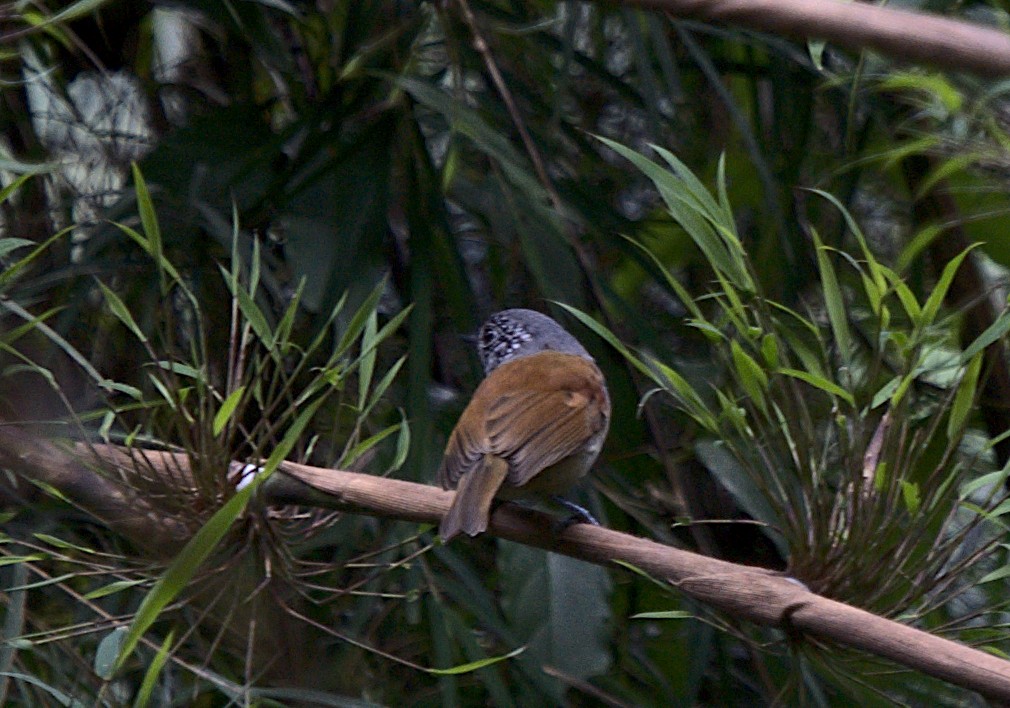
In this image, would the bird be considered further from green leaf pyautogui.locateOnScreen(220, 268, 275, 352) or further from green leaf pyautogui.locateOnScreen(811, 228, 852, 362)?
green leaf pyautogui.locateOnScreen(811, 228, 852, 362)

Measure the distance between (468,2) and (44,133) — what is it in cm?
124

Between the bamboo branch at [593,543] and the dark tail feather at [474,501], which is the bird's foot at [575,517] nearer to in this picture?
the bamboo branch at [593,543]

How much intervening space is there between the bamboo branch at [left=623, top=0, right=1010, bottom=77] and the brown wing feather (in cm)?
143

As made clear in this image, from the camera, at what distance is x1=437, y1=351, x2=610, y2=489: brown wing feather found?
2.18m

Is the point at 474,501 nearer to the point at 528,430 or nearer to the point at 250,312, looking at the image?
the point at 528,430

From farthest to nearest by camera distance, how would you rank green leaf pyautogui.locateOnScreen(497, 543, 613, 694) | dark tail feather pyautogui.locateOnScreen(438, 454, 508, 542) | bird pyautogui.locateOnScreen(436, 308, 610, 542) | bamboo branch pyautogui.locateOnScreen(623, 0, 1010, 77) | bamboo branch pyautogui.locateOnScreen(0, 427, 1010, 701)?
green leaf pyautogui.locateOnScreen(497, 543, 613, 694) < bird pyautogui.locateOnScreen(436, 308, 610, 542) < dark tail feather pyautogui.locateOnScreen(438, 454, 508, 542) < bamboo branch pyautogui.locateOnScreen(0, 427, 1010, 701) < bamboo branch pyautogui.locateOnScreen(623, 0, 1010, 77)

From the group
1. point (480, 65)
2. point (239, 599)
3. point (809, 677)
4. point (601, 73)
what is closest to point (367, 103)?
point (480, 65)

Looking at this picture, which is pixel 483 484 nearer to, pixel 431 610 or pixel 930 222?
pixel 431 610

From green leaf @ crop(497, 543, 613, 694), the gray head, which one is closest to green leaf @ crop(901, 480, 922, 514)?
green leaf @ crop(497, 543, 613, 694)

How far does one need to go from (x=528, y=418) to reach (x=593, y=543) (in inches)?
23.0

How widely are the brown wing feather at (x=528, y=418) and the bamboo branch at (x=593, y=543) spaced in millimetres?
178

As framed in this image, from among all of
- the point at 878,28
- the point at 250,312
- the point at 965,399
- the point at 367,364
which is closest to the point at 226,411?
the point at 250,312

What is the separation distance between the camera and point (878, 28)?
28.4 inches

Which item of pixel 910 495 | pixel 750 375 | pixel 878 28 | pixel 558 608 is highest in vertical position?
pixel 878 28
